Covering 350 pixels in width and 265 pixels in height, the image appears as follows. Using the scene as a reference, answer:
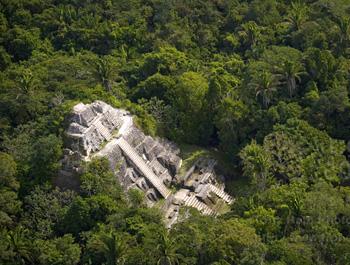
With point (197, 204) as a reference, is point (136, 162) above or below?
above

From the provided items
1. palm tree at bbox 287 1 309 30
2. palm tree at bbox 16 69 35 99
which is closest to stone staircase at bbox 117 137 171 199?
palm tree at bbox 16 69 35 99

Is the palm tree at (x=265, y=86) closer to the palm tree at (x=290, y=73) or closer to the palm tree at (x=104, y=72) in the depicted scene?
the palm tree at (x=290, y=73)

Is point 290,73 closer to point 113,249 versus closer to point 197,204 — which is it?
point 197,204

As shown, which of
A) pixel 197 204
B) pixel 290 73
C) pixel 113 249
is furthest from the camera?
pixel 290 73

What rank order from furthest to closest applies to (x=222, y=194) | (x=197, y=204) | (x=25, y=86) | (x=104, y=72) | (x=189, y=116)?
(x=104, y=72), (x=189, y=116), (x=25, y=86), (x=222, y=194), (x=197, y=204)

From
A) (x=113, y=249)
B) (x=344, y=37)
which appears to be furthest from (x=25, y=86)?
(x=344, y=37)

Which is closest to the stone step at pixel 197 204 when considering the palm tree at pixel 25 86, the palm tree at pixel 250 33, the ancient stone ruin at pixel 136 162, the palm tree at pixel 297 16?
the ancient stone ruin at pixel 136 162
